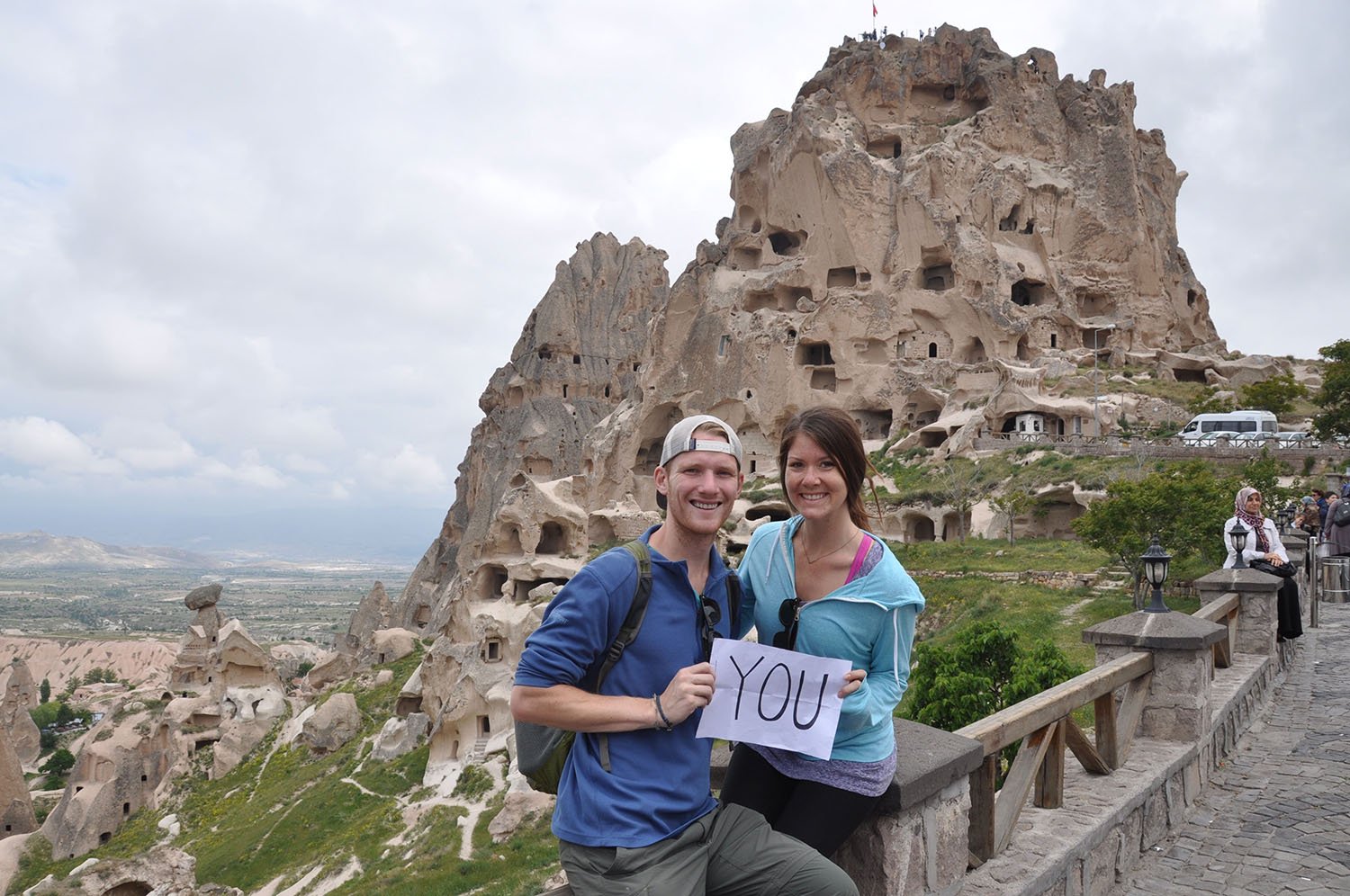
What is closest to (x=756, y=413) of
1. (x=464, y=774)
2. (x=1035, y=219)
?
(x=1035, y=219)

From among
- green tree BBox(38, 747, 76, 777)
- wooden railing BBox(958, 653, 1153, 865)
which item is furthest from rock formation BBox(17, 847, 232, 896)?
green tree BBox(38, 747, 76, 777)

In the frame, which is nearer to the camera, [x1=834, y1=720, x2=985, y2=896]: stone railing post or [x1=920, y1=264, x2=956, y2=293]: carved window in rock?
[x1=834, y1=720, x2=985, y2=896]: stone railing post

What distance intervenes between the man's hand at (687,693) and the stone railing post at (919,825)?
3.10 feet

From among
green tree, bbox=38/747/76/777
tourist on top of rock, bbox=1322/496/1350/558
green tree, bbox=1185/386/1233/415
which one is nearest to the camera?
tourist on top of rock, bbox=1322/496/1350/558

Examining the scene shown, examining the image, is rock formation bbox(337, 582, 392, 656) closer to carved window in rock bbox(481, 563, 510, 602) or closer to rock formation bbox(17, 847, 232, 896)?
carved window in rock bbox(481, 563, 510, 602)

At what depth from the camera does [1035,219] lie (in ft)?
164

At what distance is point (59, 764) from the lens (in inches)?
1492

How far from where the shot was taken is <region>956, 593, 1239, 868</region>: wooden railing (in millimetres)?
3998

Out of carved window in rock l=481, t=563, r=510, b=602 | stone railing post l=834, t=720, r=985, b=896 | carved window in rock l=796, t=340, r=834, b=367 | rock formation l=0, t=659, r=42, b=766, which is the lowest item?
rock formation l=0, t=659, r=42, b=766

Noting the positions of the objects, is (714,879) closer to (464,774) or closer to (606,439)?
(464,774)

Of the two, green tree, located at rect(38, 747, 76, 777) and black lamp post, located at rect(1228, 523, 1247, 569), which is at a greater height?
black lamp post, located at rect(1228, 523, 1247, 569)

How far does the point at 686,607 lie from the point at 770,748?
2.43 ft

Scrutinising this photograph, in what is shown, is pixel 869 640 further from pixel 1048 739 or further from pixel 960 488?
pixel 960 488

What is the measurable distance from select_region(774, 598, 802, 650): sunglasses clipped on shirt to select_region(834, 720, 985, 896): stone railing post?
623 millimetres
